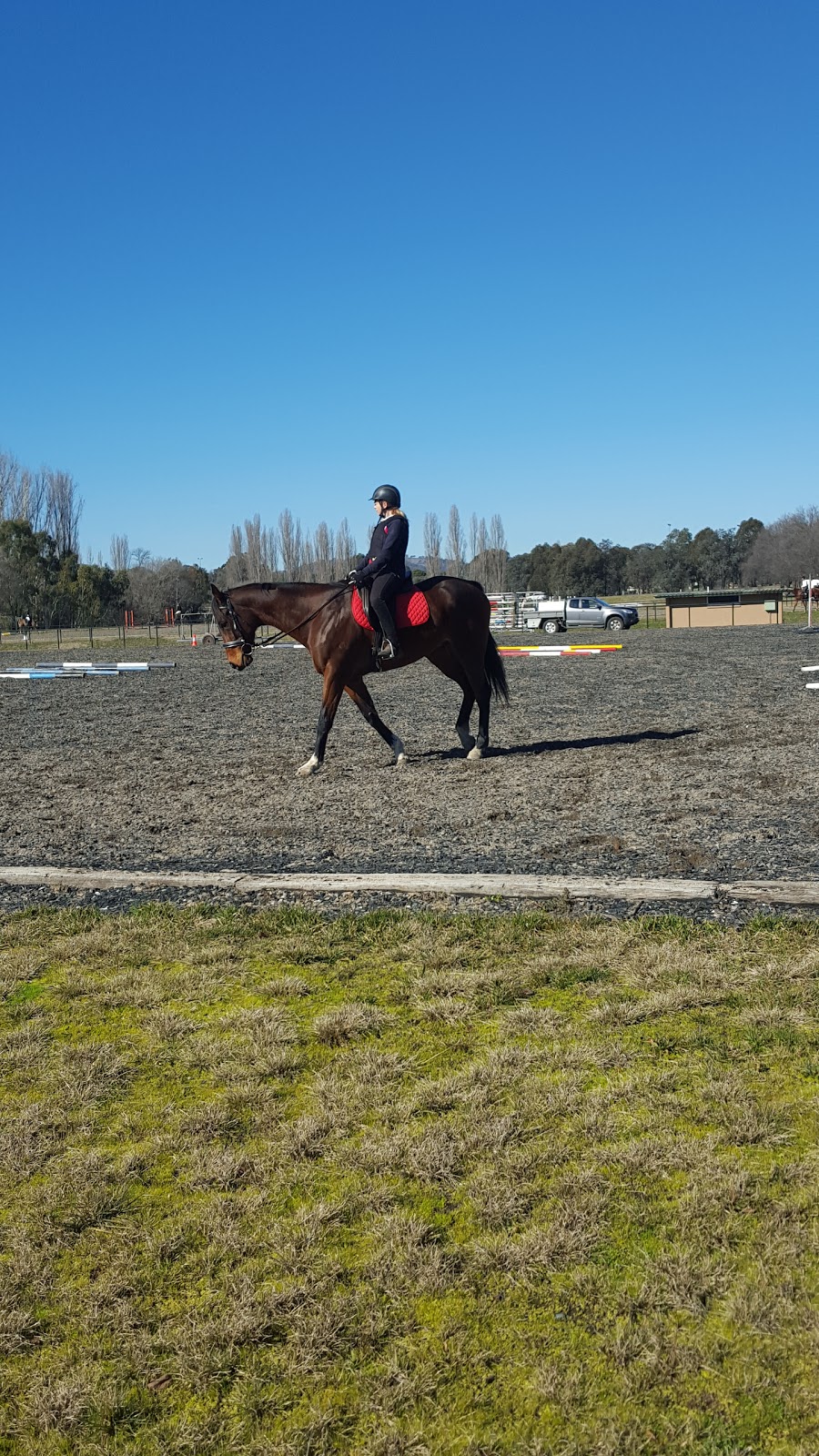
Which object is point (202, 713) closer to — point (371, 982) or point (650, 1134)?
point (371, 982)

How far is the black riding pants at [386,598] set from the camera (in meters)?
10.0

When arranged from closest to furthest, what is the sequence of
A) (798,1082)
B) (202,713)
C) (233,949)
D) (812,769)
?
(798,1082) < (233,949) < (812,769) < (202,713)

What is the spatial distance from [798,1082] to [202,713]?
13.5 metres

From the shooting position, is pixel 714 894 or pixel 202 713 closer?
pixel 714 894

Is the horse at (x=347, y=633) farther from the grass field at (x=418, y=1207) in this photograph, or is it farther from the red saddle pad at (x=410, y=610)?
the grass field at (x=418, y=1207)

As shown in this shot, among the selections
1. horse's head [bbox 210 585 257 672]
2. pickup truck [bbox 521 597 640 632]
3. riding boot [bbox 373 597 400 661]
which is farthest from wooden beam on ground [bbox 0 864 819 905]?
pickup truck [bbox 521 597 640 632]

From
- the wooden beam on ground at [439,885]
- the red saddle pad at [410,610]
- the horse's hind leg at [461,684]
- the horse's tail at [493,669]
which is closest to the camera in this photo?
the wooden beam on ground at [439,885]

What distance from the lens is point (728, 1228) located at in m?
2.64

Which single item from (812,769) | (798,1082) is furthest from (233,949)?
(812,769)

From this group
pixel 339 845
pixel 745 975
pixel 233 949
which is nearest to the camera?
pixel 745 975

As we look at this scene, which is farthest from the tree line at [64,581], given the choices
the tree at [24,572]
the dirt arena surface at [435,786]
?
the dirt arena surface at [435,786]

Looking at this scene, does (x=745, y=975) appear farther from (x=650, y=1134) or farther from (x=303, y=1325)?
(x=303, y=1325)

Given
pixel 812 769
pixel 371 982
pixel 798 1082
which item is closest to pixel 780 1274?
pixel 798 1082

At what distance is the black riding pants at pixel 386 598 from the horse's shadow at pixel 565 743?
1.49 m
